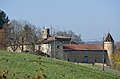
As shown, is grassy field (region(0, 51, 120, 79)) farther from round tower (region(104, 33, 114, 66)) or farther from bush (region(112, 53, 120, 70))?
round tower (region(104, 33, 114, 66))

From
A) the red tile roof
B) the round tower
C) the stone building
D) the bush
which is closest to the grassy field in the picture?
the bush

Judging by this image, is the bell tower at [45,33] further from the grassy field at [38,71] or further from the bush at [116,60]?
the grassy field at [38,71]

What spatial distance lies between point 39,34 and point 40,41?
3053 mm

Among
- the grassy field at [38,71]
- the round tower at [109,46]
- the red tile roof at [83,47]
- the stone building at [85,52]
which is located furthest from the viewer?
the round tower at [109,46]

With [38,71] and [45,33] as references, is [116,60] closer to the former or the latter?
[45,33]

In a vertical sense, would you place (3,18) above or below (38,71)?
above

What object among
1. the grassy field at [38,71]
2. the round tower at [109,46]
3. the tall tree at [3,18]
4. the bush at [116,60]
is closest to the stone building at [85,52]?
the round tower at [109,46]

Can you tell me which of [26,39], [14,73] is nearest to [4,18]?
[26,39]

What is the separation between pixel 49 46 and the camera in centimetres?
7644

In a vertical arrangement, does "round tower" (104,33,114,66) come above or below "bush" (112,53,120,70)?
above

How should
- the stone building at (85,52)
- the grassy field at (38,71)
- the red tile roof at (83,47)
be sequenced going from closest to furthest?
the grassy field at (38,71) < the stone building at (85,52) < the red tile roof at (83,47)

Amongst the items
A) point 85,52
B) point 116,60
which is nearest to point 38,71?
point 116,60

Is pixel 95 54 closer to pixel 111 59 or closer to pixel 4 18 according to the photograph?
pixel 111 59

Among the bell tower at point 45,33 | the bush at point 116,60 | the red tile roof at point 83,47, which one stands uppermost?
the bell tower at point 45,33
